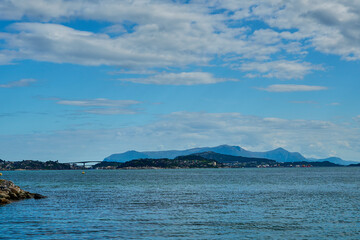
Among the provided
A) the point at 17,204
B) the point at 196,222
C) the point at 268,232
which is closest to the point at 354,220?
the point at 268,232

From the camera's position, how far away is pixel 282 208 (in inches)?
2504

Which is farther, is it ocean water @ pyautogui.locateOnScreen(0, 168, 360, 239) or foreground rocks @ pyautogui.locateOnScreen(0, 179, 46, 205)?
foreground rocks @ pyautogui.locateOnScreen(0, 179, 46, 205)

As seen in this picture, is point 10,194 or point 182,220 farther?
point 10,194

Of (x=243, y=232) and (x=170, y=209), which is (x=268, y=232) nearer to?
(x=243, y=232)

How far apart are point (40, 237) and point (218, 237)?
63.9 ft

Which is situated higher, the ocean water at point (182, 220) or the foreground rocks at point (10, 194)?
the foreground rocks at point (10, 194)

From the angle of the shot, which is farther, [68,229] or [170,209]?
[170,209]

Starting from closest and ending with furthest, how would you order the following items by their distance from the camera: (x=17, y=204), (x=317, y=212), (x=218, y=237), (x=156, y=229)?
(x=218, y=237) < (x=156, y=229) < (x=317, y=212) < (x=17, y=204)

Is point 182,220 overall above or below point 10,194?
below

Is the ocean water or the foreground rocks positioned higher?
the foreground rocks

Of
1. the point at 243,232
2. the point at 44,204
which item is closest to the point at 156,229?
the point at 243,232

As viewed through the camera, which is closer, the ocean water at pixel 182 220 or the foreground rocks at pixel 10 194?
the ocean water at pixel 182 220

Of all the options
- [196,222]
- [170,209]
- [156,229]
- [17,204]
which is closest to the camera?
[156,229]

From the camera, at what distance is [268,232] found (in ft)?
142
